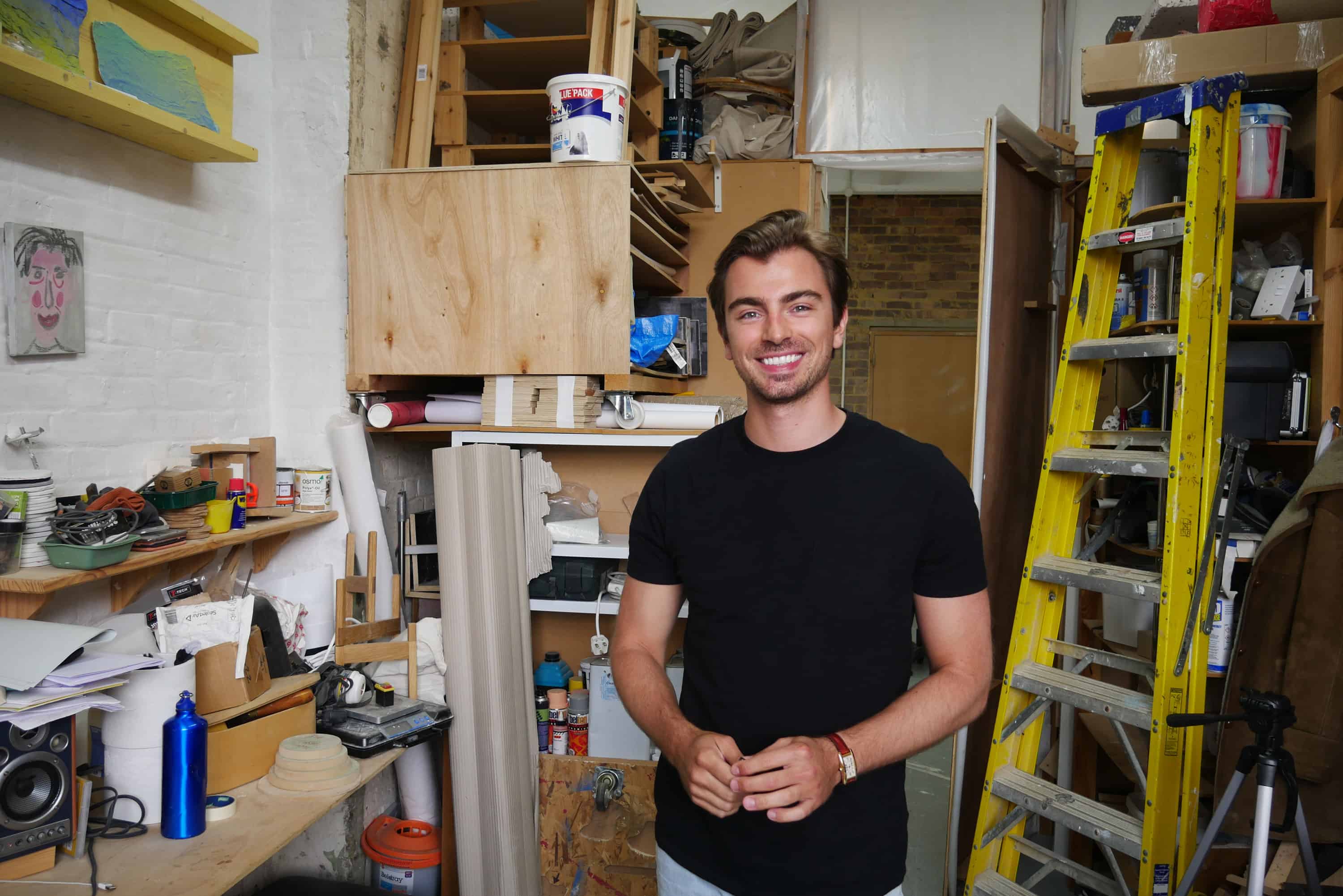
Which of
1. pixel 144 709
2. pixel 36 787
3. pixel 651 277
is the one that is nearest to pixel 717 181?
pixel 651 277

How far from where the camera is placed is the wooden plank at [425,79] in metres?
3.01

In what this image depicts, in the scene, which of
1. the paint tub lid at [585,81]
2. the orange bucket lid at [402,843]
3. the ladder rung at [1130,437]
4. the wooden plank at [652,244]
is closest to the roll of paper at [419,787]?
the orange bucket lid at [402,843]

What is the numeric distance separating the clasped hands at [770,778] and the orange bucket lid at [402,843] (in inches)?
68.7

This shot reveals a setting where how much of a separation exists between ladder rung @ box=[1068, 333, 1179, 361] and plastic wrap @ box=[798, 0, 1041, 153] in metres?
1.84

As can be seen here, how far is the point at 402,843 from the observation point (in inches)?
107

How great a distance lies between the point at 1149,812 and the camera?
210 cm

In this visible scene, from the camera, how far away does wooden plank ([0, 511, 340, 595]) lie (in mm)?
1690

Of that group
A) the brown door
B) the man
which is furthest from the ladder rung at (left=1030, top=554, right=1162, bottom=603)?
the brown door

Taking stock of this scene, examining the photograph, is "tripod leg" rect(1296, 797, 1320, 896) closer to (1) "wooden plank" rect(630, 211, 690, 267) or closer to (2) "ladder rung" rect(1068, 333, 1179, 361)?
(2) "ladder rung" rect(1068, 333, 1179, 361)

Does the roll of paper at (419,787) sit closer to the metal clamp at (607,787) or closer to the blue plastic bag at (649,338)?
the metal clamp at (607,787)

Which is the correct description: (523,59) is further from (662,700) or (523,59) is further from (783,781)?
(783,781)

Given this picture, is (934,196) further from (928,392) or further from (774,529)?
(774,529)

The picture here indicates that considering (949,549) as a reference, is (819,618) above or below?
below

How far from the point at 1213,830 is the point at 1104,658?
1.67 ft
